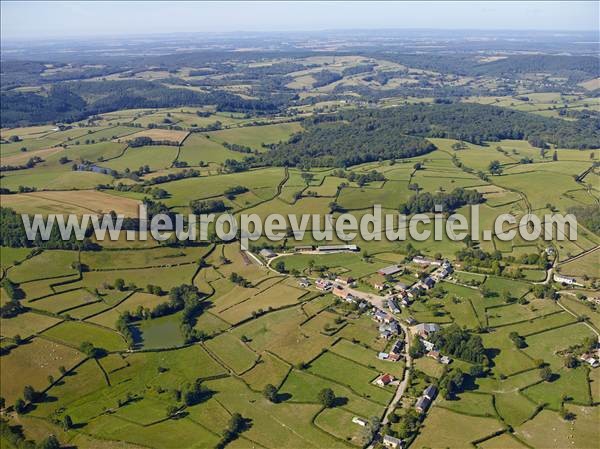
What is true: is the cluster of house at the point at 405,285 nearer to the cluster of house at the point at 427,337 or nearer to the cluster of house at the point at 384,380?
the cluster of house at the point at 427,337

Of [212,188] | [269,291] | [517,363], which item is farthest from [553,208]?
[212,188]

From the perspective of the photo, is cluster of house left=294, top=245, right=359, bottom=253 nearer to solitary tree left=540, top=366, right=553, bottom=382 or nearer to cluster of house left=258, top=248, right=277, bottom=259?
cluster of house left=258, top=248, right=277, bottom=259

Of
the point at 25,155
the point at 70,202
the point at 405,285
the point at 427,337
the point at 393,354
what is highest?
the point at 25,155

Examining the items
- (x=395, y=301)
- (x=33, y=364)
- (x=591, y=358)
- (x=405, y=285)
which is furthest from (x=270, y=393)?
(x=591, y=358)

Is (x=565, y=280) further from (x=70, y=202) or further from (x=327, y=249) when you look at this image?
(x=70, y=202)

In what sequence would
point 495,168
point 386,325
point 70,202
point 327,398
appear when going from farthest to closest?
point 495,168 → point 70,202 → point 386,325 → point 327,398

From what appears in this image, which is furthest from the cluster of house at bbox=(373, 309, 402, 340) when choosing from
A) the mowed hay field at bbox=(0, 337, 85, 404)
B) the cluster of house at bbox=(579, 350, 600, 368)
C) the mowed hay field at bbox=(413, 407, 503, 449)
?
the mowed hay field at bbox=(0, 337, 85, 404)

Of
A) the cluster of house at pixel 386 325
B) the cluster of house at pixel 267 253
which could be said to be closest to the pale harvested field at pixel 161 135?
the cluster of house at pixel 267 253
